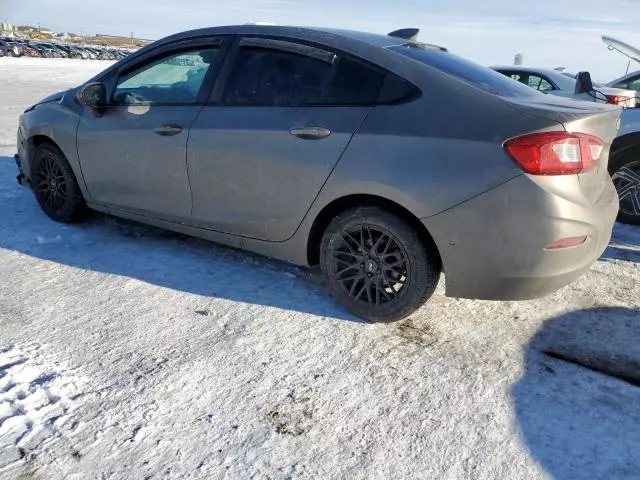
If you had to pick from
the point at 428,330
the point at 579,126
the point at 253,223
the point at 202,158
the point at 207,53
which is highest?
the point at 207,53

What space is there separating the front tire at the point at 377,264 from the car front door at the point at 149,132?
1164mm

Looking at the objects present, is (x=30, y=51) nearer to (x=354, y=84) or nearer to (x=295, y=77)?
(x=295, y=77)

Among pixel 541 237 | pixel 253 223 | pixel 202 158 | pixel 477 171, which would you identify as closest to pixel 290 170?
pixel 253 223

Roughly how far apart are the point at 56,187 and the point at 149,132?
1.30m

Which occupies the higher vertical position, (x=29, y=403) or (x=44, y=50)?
(x=29, y=403)

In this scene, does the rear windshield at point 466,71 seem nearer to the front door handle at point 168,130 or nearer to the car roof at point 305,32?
the car roof at point 305,32

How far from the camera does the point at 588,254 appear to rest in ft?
9.21

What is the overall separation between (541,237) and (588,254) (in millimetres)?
401

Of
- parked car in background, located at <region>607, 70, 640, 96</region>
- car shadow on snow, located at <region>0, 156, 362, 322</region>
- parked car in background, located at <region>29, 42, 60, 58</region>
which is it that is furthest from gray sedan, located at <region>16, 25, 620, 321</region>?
parked car in background, located at <region>29, 42, 60, 58</region>

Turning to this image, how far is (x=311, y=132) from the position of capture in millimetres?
3080

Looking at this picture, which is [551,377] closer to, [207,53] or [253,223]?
[253,223]

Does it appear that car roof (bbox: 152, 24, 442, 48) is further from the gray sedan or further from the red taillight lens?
the red taillight lens

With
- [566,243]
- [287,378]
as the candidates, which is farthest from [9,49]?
[566,243]

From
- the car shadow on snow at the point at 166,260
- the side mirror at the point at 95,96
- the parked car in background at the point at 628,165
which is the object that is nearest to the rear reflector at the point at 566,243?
the car shadow on snow at the point at 166,260
